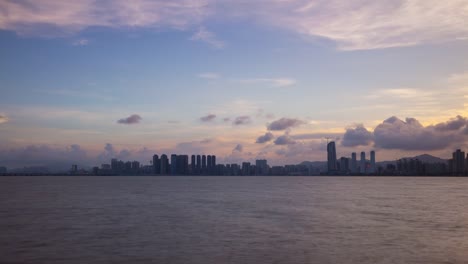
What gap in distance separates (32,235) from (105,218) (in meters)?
14.9

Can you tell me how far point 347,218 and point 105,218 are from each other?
103 feet

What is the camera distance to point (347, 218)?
194 ft

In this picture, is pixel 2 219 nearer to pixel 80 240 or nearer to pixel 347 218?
pixel 80 240

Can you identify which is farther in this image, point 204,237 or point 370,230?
point 370,230

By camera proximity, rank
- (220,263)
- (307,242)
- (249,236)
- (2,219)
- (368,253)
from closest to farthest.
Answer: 1. (220,263)
2. (368,253)
3. (307,242)
4. (249,236)
5. (2,219)

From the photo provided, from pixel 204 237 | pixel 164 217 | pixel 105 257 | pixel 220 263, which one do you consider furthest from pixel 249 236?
pixel 164 217

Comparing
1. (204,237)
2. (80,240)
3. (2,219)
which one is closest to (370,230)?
(204,237)

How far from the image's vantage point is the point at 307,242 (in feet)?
131

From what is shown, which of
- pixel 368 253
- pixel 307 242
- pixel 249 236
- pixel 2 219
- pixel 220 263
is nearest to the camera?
pixel 220 263

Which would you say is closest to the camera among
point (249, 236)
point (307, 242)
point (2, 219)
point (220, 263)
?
point (220, 263)

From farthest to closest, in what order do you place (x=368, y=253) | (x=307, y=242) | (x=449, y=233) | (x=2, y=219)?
(x=2, y=219) → (x=449, y=233) → (x=307, y=242) → (x=368, y=253)

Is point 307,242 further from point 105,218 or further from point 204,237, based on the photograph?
point 105,218

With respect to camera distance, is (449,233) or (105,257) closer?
(105,257)

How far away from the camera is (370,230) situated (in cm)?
4712
